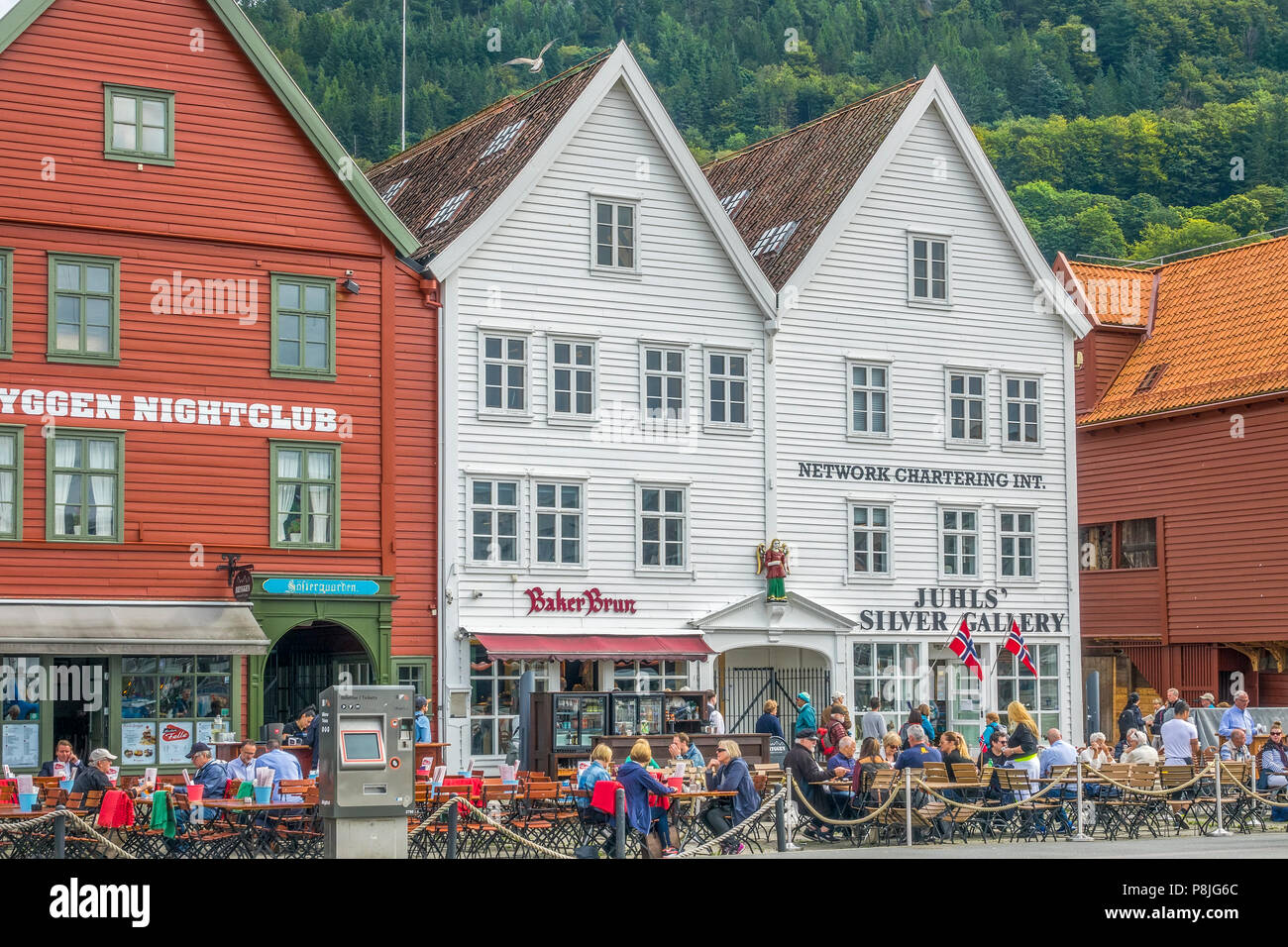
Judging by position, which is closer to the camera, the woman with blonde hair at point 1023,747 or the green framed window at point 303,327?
the woman with blonde hair at point 1023,747

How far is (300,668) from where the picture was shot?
3562 centimetres

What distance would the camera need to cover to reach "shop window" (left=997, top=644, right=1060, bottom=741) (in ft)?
133

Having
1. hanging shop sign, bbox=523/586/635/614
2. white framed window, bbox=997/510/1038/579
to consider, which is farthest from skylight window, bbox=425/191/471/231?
white framed window, bbox=997/510/1038/579

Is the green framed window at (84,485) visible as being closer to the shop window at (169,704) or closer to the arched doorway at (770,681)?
the shop window at (169,704)

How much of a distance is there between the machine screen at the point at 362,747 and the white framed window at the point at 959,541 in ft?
71.4

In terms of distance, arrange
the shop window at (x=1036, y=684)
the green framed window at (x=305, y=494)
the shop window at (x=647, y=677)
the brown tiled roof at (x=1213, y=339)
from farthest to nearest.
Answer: the brown tiled roof at (x=1213, y=339) < the shop window at (x=1036, y=684) < the shop window at (x=647, y=677) < the green framed window at (x=305, y=494)

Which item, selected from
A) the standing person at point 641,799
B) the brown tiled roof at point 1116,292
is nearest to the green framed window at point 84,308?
the standing person at point 641,799

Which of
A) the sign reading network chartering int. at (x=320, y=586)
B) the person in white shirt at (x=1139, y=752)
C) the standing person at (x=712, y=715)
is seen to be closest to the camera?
the person in white shirt at (x=1139, y=752)

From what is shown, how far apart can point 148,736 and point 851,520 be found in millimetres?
14551

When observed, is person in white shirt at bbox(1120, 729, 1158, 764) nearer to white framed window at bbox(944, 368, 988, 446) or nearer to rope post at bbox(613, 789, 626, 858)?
rope post at bbox(613, 789, 626, 858)

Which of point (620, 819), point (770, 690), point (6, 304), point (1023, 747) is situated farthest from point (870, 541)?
point (620, 819)

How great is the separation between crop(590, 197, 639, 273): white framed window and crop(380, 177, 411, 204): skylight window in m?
6.58

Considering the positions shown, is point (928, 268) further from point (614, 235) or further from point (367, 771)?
point (367, 771)

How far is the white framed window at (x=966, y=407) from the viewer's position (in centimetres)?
4059
